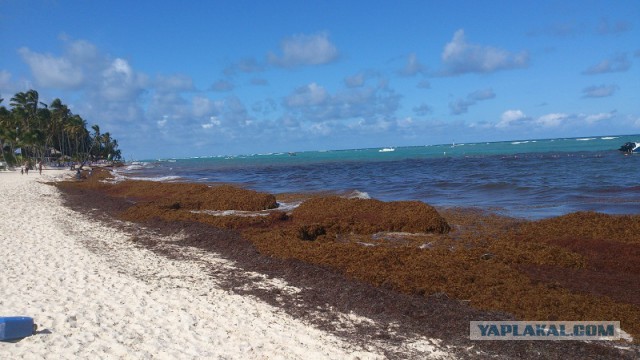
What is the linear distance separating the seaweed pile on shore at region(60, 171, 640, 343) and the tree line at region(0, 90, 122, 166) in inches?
2273

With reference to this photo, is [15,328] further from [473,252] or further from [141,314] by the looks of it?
[473,252]

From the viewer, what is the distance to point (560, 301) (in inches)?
333

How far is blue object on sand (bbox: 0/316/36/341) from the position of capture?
21.1 feet

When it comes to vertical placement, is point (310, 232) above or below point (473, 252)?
above

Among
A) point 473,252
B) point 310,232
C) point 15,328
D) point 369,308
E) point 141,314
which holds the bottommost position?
point 369,308

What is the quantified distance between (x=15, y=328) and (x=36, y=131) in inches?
3050

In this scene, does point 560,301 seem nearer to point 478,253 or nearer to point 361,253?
point 478,253

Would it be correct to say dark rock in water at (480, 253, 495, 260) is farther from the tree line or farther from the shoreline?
the tree line

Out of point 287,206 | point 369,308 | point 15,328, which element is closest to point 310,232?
point 369,308

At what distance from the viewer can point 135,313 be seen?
8.12m

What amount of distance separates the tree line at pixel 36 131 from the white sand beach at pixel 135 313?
5825cm

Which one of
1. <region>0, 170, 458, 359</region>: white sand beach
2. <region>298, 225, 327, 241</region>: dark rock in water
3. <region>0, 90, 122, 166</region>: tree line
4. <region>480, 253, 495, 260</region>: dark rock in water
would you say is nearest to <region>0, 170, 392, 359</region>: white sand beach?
<region>0, 170, 458, 359</region>: white sand beach

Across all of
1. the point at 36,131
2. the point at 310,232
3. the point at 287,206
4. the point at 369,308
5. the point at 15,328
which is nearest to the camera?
the point at 15,328

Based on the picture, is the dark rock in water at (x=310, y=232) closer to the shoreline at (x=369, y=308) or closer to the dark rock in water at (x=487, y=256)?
the shoreline at (x=369, y=308)
